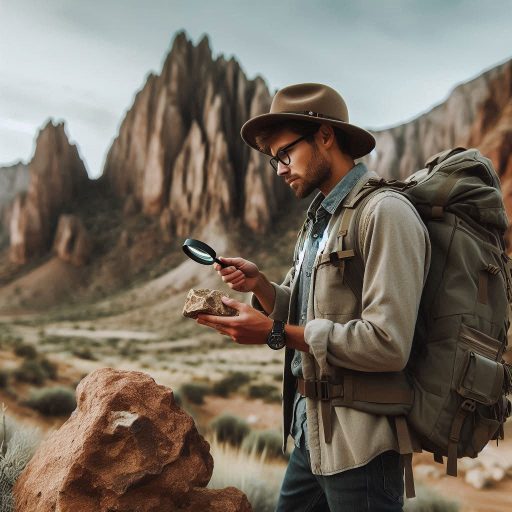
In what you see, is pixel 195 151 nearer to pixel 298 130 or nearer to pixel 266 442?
pixel 266 442

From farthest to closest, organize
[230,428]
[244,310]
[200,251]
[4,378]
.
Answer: [4,378], [230,428], [200,251], [244,310]

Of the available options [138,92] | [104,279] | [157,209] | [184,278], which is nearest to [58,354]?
[184,278]

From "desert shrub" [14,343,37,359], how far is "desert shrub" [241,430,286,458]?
9.18 meters

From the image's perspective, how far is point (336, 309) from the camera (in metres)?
1.89

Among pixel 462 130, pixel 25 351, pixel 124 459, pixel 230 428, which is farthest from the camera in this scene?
pixel 462 130

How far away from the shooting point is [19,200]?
30672mm

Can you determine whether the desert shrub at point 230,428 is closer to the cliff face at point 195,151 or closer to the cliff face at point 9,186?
the cliff face at point 195,151

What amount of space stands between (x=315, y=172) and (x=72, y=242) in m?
27.9

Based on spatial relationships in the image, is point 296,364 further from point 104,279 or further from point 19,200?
point 19,200

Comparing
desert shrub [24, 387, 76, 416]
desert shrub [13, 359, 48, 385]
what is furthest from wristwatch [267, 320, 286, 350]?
desert shrub [13, 359, 48, 385]

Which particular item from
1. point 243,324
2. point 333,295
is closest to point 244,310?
point 243,324

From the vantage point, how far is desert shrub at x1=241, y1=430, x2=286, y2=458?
10.00m

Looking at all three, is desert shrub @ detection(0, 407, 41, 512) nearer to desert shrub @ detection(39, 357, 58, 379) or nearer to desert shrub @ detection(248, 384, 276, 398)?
desert shrub @ detection(248, 384, 276, 398)

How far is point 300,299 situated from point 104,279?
2521cm
